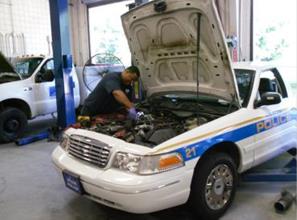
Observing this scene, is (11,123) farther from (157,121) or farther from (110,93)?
(157,121)

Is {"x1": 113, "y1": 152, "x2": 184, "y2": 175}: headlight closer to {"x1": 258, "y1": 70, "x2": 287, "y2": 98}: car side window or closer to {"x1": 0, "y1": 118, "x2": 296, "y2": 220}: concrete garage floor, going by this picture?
{"x1": 0, "y1": 118, "x2": 296, "y2": 220}: concrete garage floor

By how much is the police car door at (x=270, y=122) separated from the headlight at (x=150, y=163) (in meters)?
1.13

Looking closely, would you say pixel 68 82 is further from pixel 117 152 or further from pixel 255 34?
pixel 255 34

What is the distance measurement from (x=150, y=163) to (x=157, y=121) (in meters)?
1.00

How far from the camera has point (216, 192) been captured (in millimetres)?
2900

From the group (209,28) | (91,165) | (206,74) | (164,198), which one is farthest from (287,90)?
(91,165)

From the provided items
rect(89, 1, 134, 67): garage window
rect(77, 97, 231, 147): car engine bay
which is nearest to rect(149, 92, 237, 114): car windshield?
rect(77, 97, 231, 147): car engine bay

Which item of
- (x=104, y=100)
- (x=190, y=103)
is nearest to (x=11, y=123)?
(x=104, y=100)

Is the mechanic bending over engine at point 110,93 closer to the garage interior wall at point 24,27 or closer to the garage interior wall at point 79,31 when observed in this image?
the garage interior wall at point 24,27

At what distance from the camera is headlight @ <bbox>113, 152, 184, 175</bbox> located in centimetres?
247

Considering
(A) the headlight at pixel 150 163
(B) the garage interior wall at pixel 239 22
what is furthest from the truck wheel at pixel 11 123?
(B) the garage interior wall at pixel 239 22

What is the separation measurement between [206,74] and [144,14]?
2.95 ft

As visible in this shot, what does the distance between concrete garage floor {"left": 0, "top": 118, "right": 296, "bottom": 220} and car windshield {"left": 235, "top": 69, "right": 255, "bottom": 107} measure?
1030mm

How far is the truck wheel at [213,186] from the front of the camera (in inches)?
108
